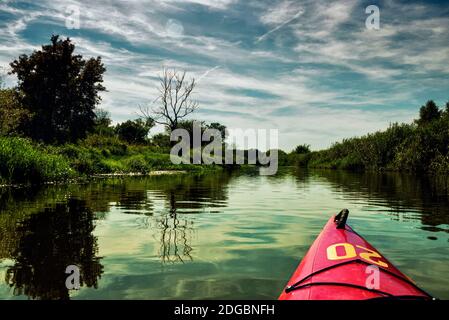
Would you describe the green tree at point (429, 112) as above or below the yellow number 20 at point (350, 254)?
above

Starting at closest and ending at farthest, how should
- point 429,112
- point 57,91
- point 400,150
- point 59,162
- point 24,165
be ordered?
point 24,165 → point 59,162 → point 57,91 → point 400,150 → point 429,112

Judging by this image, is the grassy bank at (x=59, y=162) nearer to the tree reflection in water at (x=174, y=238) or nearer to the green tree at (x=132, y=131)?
the tree reflection in water at (x=174, y=238)

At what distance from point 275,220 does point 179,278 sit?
409 cm

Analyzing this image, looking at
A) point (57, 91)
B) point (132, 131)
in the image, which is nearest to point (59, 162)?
point (57, 91)

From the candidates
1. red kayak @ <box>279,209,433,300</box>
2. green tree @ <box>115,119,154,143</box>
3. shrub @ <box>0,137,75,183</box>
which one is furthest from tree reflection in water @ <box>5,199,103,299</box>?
green tree @ <box>115,119,154,143</box>

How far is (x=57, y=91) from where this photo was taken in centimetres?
3128

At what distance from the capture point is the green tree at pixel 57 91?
3003cm

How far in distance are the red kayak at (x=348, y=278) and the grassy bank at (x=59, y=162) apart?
44.2 feet

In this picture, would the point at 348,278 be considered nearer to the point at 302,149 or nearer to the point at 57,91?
the point at 57,91

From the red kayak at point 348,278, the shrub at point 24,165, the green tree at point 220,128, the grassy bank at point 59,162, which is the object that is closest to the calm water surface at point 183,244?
the red kayak at point 348,278

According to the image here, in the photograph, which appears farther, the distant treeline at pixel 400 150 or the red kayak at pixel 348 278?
the distant treeline at pixel 400 150

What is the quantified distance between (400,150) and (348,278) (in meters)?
35.5

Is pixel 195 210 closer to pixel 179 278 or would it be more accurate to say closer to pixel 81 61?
pixel 179 278
